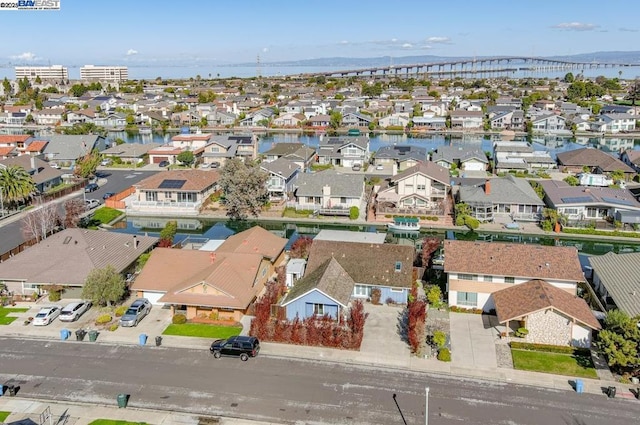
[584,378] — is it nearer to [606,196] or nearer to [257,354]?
[257,354]

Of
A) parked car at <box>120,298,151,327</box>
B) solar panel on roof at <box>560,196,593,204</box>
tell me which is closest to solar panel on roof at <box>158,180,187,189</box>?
parked car at <box>120,298,151,327</box>

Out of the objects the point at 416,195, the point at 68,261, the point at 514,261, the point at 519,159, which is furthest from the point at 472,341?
the point at 519,159

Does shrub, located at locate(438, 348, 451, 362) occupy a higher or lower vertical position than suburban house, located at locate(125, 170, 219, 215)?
lower

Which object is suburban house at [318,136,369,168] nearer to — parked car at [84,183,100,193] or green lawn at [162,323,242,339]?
parked car at [84,183,100,193]

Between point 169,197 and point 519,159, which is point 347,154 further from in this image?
point 169,197

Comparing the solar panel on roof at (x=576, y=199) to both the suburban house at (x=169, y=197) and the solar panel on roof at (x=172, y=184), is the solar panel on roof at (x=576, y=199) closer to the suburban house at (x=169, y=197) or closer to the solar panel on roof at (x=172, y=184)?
the suburban house at (x=169, y=197)
